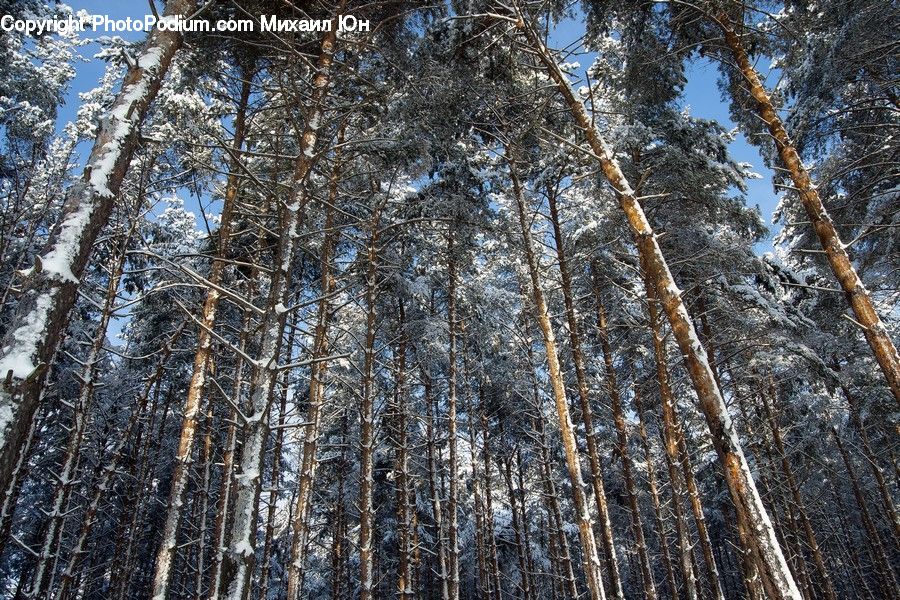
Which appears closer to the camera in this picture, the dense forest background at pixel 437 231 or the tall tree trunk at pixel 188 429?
the dense forest background at pixel 437 231

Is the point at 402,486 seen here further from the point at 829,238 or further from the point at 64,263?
the point at 829,238

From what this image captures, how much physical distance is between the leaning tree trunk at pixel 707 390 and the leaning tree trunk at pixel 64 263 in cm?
563

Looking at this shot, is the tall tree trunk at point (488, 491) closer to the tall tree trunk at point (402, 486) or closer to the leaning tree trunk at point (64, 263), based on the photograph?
the tall tree trunk at point (402, 486)

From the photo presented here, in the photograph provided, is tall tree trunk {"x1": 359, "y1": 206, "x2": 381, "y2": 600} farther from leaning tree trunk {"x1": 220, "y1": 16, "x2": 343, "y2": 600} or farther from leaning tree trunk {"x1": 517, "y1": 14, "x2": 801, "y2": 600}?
leaning tree trunk {"x1": 517, "y1": 14, "x2": 801, "y2": 600}

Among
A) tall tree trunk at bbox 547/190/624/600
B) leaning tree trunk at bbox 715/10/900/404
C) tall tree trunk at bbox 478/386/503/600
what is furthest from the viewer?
tall tree trunk at bbox 478/386/503/600

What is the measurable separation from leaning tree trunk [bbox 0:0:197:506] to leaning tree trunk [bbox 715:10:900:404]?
902cm

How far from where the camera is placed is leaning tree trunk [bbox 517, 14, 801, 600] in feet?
14.5

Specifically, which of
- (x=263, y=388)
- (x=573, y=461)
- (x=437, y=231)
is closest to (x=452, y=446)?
(x=573, y=461)

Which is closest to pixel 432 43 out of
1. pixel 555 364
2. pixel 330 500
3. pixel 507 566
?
pixel 555 364

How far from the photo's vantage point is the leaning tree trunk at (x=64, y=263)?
347 centimetres

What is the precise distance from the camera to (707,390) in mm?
5312

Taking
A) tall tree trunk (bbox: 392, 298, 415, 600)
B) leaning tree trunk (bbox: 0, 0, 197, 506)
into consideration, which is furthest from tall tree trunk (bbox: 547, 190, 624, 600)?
leaning tree trunk (bbox: 0, 0, 197, 506)

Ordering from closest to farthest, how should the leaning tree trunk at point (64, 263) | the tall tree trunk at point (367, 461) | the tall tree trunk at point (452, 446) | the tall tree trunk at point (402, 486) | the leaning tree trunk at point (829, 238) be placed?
the leaning tree trunk at point (64, 263) → the leaning tree trunk at point (829, 238) → the tall tree trunk at point (367, 461) → the tall tree trunk at point (402, 486) → the tall tree trunk at point (452, 446)

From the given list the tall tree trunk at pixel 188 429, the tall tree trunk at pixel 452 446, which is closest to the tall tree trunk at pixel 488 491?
the tall tree trunk at pixel 452 446
